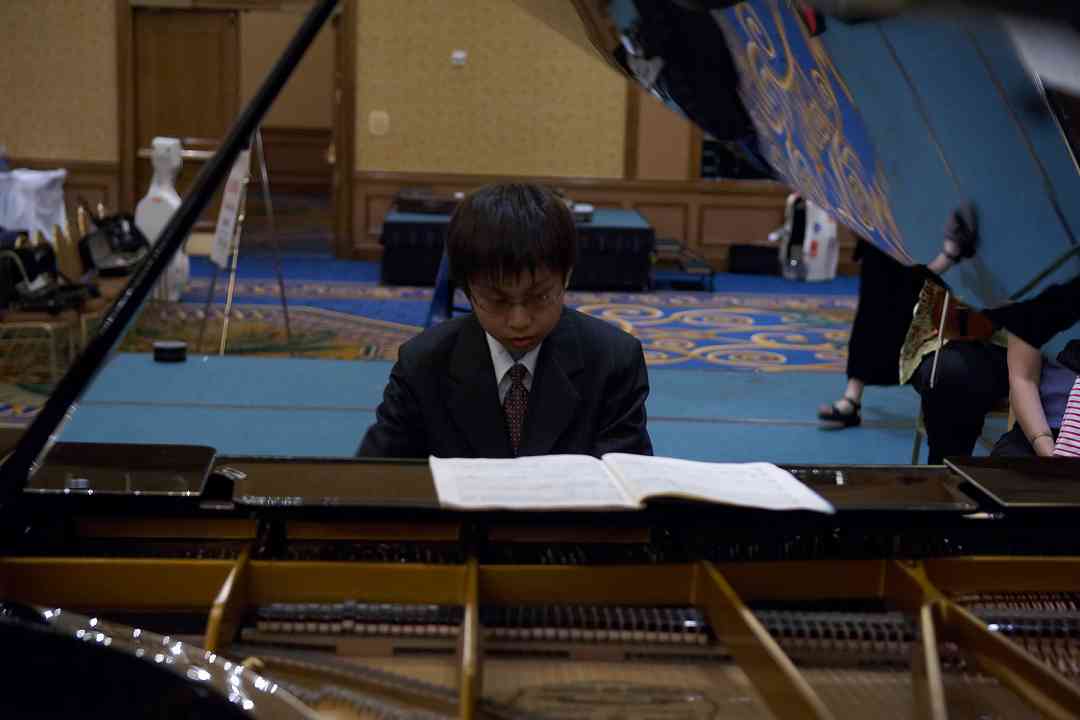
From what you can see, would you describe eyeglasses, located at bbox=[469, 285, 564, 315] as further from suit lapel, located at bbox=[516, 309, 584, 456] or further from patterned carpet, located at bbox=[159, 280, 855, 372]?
patterned carpet, located at bbox=[159, 280, 855, 372]

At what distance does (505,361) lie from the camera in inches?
84.1

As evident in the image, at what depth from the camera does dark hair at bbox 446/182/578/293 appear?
1.99 meters

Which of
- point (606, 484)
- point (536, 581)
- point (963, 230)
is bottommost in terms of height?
point (536, 581)

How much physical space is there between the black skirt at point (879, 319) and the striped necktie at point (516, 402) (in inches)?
130

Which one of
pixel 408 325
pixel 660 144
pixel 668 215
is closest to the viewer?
pixel 408 325

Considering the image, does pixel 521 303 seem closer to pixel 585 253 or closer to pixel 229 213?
pixel 229 213

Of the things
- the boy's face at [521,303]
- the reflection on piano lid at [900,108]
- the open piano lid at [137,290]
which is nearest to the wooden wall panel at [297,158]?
the boy's face at [521,303]

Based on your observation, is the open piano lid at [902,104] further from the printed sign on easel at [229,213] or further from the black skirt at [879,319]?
the printed sign on easel at [229,213]

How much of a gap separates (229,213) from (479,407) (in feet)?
14.0

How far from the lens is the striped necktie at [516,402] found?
7.02ft

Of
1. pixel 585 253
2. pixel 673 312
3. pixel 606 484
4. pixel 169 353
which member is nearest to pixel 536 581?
pixel 606 484

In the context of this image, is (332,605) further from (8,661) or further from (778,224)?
(778,224)

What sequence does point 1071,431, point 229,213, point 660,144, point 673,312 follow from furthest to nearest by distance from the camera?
point 660,144 < point 673,312 < point 229,213 < point 1071,431

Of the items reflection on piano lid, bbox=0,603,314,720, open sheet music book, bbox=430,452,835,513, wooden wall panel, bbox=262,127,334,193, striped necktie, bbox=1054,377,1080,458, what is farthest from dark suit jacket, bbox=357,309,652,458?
wooden wall panel, bbox=262,127,334,193
